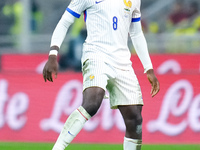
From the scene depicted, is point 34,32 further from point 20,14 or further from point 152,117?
point 152,117

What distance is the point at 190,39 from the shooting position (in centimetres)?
1678

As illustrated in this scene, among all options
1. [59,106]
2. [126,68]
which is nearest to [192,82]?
[59,106]

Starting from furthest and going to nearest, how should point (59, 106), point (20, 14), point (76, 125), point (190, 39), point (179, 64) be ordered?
point (20, 14) → point (190, 39) → point (179, 64) → point (59, 106) → point (76, 125)

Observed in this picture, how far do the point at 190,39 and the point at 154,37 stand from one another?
1.02 m

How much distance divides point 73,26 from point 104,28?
39.0 ft

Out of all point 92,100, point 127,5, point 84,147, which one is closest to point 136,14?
point 127,5

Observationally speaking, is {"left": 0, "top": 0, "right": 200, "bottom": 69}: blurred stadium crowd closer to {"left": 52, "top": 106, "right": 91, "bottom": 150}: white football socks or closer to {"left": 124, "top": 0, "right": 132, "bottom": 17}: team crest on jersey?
{"left": 124, "top": 0, "right": 132, "bottom": 17}: team crest on jersey

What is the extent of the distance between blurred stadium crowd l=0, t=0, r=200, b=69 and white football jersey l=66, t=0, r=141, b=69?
938cm

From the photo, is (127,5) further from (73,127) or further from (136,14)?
(73,127)

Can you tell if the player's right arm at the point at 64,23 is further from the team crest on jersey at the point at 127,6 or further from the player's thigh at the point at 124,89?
the player's thigh at the point at 124,89

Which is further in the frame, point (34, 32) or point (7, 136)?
point (34, 32)

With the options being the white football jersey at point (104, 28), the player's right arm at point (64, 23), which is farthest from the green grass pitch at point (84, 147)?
the player's right arm at point (64, 23)

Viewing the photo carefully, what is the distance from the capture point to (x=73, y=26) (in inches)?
723

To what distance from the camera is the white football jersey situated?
6.50 metres
